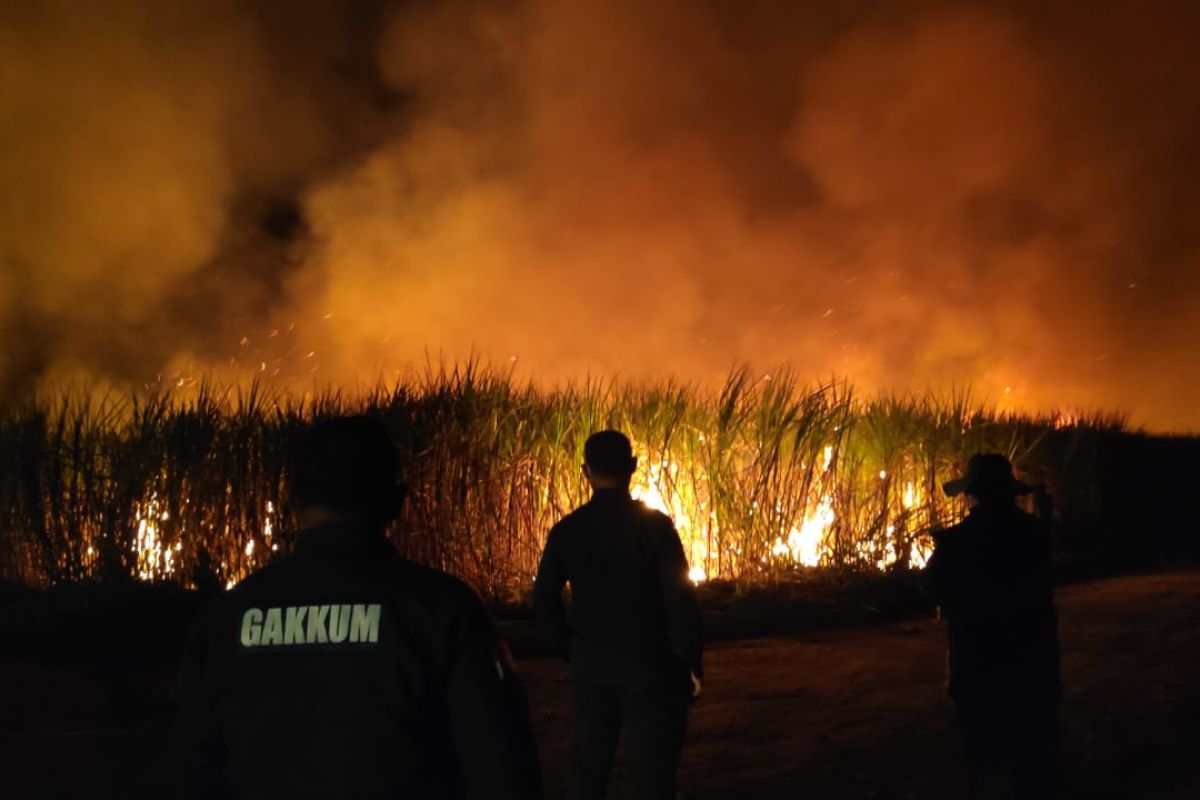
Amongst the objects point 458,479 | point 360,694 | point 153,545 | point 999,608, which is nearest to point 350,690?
point 360,694

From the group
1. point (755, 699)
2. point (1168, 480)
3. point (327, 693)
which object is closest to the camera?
point (327, 693)

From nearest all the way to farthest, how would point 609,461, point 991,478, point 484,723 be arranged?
1. point 484,723
2. point 609,461
3. point 991,478

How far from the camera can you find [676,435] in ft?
34.6

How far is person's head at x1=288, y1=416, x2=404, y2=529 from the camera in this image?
2008 mm

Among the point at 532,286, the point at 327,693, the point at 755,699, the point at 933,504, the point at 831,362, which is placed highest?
the point at 532,286

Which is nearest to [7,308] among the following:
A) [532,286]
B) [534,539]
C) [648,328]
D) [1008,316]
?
[532,286]

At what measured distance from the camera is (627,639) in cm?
395

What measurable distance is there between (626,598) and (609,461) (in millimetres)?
511

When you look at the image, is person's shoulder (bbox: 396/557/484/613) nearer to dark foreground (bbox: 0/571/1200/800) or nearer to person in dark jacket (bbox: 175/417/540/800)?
person in dark jacket (bbox: 175/417/540/800)

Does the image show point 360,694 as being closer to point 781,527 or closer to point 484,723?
point 484,723

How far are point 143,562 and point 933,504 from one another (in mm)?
7861

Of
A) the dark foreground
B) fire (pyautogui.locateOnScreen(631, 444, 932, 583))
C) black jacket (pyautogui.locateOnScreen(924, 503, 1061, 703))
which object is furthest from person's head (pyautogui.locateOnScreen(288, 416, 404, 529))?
fire (pyautogui.locateOnScreen(631, 444, 932, 583))

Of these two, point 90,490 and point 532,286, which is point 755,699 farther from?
point 532,286

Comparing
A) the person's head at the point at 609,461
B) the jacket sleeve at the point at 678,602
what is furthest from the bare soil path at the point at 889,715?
the person's head at the point at 609,461
